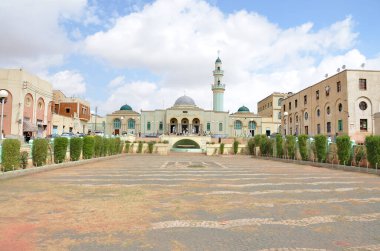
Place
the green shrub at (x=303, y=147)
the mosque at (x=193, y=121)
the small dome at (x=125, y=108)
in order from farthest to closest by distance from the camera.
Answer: the small dome at (x=125, y=108) < the mosque at (x=193, y=121) < the green shrub at (x=303, y=147)

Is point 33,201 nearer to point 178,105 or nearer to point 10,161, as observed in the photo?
point 10,161

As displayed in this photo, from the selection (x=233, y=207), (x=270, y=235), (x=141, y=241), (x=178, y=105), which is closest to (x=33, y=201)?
(x=141, y=241)

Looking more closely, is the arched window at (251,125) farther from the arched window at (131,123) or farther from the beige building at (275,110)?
the arched window at (131,123)

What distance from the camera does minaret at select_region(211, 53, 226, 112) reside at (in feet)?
222

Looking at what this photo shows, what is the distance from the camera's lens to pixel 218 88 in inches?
2682

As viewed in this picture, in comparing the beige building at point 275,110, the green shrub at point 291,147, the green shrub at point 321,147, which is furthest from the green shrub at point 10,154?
the beige building at point 275,110

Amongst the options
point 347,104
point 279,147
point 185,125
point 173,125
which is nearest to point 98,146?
point 279,147

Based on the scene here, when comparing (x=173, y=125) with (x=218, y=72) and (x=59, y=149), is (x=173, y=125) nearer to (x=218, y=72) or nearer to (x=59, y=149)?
(x=218, y=72)

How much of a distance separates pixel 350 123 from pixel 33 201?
1300 inches

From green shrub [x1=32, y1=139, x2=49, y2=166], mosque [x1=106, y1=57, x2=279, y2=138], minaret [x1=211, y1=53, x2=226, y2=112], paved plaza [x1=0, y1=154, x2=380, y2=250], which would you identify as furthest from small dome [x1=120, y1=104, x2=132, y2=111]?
paved plaza [x1=0, y1=154, x2=380, y2=250]

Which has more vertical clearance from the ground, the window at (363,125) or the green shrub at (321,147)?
the window at (363,125)

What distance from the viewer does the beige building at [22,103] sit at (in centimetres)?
3469

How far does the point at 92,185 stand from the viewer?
9875mm

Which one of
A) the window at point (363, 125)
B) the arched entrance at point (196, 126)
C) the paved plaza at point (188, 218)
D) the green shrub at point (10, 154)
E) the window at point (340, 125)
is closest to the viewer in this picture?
the paved plaza at point (188, 218)
